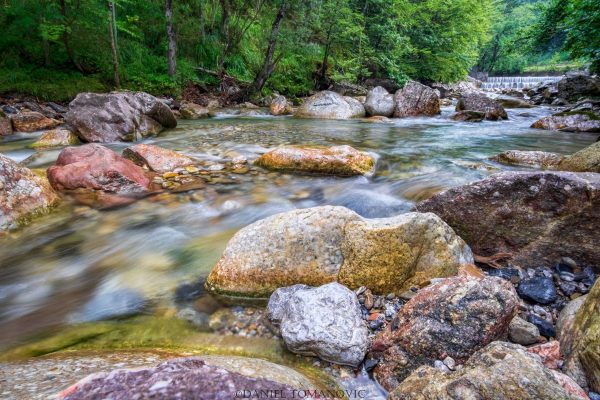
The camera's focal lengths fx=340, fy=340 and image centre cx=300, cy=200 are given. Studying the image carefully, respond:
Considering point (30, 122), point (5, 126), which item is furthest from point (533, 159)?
point (5, 126)

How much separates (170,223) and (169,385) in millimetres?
3137

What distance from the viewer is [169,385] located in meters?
1.17

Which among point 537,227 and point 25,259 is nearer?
point 537,227

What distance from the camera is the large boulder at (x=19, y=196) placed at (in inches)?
145

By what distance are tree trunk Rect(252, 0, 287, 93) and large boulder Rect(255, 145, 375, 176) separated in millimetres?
10088

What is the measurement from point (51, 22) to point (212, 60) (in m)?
6.56

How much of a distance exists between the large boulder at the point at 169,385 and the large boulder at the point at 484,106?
1345 centimetres

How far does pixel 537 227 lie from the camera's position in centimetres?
286

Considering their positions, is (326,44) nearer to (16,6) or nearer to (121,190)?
(16,6)

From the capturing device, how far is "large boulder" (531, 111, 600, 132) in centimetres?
954

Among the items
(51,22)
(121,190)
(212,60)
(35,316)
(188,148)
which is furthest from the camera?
(212,60)

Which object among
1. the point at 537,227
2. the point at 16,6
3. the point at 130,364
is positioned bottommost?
the point at 130,364

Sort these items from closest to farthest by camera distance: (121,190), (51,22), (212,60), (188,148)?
(121,190) < (188,148) < (51,22) < (212,60)

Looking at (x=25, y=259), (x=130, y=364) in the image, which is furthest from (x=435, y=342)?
(x=25, y=259)
